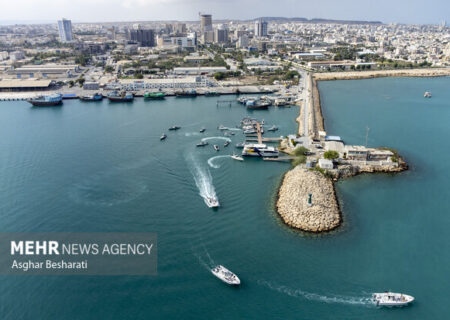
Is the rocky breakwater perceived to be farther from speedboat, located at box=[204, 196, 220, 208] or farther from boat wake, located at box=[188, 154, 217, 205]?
boat wake, located at box=[188, 154, 217, 205]

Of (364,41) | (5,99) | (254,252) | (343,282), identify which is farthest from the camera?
(364,41)

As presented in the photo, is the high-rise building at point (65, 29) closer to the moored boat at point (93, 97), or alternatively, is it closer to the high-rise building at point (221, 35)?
the high-rise building at point (221, 35)

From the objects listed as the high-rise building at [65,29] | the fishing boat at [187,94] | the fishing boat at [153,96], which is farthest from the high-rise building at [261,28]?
the fishing boat at [153,96]

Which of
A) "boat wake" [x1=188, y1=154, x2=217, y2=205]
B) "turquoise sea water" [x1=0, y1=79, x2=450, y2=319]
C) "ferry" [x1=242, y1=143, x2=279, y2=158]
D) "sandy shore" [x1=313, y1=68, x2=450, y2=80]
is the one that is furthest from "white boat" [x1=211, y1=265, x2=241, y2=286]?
"sandy shore" [x1=313, y1=68, x2=450, y2=80]

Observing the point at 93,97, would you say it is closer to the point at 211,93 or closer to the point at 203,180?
the point at 211,93

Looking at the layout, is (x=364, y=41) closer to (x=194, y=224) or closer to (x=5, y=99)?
(x=5, y=99)

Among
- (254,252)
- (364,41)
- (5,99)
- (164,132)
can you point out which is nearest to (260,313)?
(254,252)
